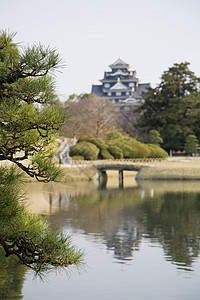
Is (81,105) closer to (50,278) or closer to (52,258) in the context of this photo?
(50,278)

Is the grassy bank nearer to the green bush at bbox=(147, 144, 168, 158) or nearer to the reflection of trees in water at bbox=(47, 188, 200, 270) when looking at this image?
the green bush at bbox=(147, 144, 168, 158)

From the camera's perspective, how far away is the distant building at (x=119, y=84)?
9594cm

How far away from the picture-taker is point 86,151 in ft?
149

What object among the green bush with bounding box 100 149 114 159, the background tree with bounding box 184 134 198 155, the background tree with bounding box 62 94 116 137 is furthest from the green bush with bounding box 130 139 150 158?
the background tree with bounding box 62 94 116 137

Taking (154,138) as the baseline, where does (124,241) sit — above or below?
below

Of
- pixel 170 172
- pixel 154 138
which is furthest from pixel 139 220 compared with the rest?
pixel 154 138

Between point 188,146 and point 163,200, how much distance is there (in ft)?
96.2

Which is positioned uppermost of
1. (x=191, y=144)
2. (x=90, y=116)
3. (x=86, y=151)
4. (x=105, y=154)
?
(x=90, y=116)

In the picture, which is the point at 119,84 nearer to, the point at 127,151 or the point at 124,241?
the point at 127,151

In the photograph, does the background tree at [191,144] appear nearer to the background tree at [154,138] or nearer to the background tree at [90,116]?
the background tree at [154,138]

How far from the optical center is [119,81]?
97.8 metres

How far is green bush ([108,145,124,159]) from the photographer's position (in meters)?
48.2

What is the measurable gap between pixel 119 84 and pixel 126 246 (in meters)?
84.4

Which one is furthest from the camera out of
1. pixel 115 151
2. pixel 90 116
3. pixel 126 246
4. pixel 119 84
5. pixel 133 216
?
pixel 119 84
